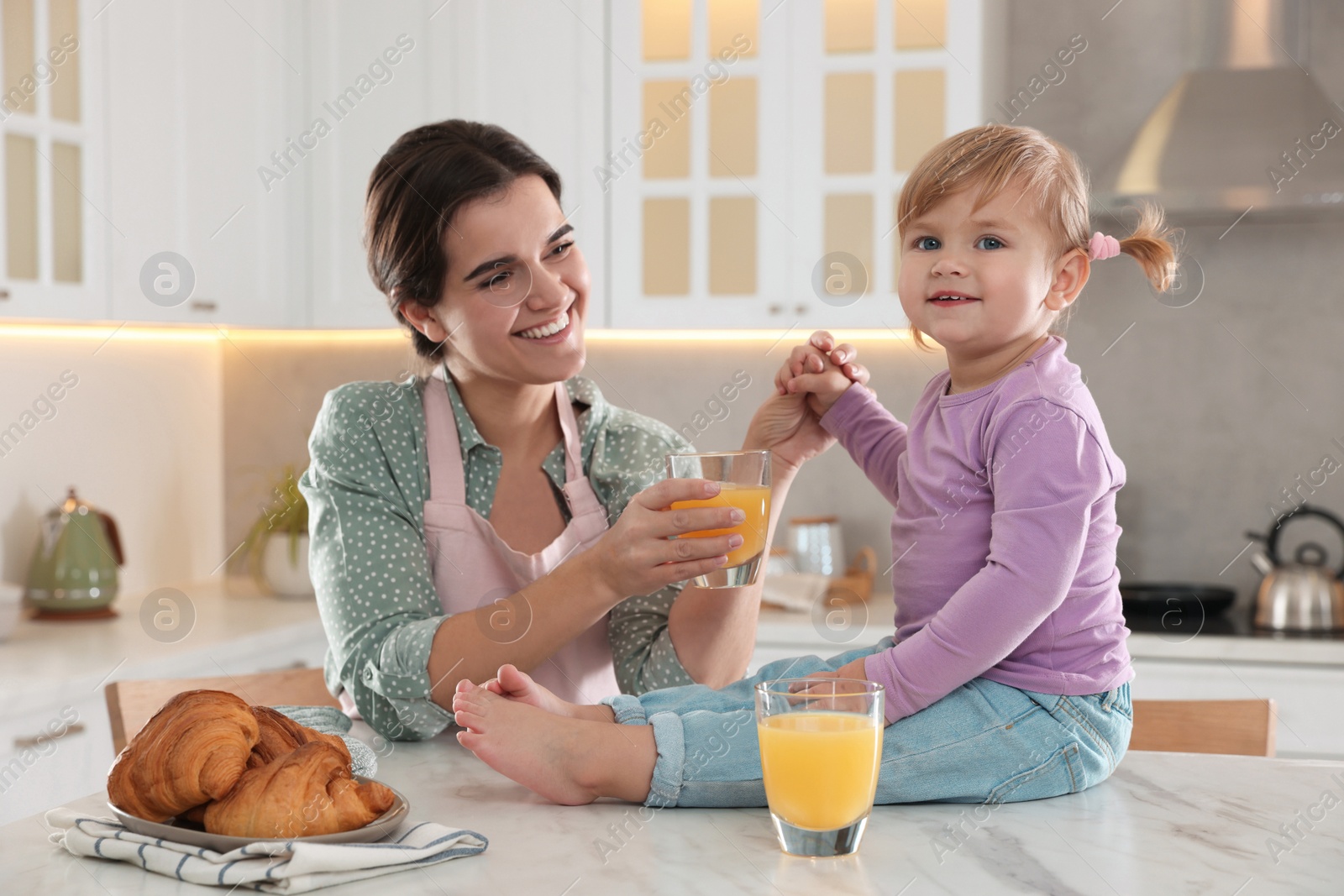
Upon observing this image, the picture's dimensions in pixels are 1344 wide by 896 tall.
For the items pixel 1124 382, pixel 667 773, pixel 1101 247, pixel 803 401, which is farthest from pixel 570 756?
pixel 1124 382

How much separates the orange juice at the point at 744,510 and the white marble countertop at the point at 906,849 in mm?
235

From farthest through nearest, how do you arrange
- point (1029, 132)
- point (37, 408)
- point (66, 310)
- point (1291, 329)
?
point (1291, 329) < point (37, 408) < point (66, 310) < point (1029, 132)

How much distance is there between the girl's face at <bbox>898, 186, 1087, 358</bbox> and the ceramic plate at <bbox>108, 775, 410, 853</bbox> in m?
0.62

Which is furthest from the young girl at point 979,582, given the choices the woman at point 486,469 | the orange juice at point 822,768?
the woman at point 486,469

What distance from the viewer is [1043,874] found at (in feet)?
2.47

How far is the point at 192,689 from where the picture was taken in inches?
50.6

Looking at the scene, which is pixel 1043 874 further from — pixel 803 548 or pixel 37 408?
pixel 37 408

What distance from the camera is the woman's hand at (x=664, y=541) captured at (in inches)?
40.1

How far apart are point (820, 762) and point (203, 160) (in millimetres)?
2463

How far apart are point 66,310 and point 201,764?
1.92 m

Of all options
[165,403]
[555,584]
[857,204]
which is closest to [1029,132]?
[555,584]

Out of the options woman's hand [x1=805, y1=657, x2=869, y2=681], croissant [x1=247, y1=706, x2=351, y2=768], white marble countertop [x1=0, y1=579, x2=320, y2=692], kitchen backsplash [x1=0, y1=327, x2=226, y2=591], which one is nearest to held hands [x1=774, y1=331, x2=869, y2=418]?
woman's hand [x1=805, y1=657, x2=869, y2=681]

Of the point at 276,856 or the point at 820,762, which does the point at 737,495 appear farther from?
the point at 276,856

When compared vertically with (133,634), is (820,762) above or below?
above
